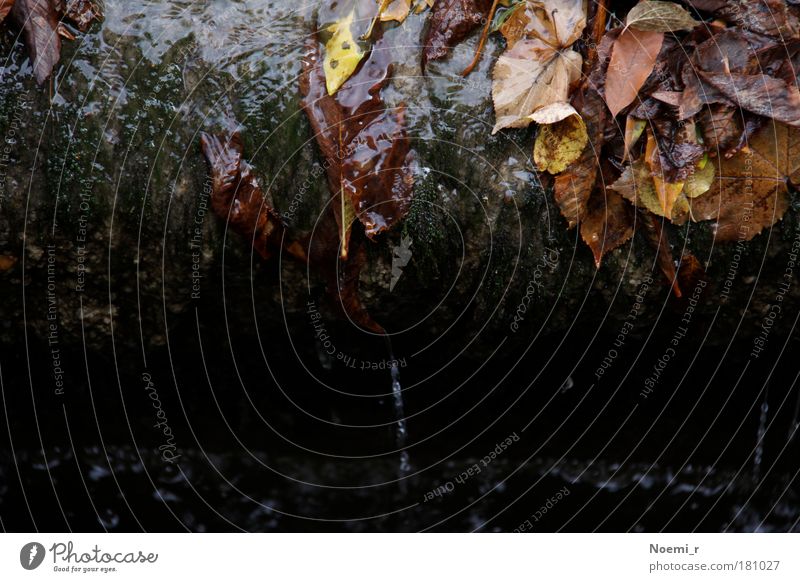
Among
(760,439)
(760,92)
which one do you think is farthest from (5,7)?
(760,439)

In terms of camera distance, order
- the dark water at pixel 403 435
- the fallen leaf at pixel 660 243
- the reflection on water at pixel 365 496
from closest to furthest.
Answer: the fallen leaf at pixel 660 243
the dark water at pixel 403 435
the reflection on water at pixel 365 496

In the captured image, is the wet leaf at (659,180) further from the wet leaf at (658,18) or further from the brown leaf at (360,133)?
the brown leaf at (360,133)

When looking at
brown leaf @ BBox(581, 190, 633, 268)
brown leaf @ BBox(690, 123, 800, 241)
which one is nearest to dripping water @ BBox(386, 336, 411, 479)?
brown leaf @ BBox(581, 190, 633, 268)

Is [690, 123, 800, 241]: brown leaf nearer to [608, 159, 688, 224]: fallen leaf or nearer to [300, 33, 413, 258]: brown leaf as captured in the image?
[608, 159, 688, 224]: fallen leaf

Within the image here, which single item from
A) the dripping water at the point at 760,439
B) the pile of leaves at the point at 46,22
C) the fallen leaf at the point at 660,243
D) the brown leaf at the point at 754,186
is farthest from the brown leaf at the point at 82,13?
the dripping water at the point at 760,439

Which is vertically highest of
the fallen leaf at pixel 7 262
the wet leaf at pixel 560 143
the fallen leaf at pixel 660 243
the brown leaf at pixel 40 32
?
the brown leaf at pixel 40 32

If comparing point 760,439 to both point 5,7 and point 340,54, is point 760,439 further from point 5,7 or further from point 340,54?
point 5,7

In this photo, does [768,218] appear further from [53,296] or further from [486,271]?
[53,296]
